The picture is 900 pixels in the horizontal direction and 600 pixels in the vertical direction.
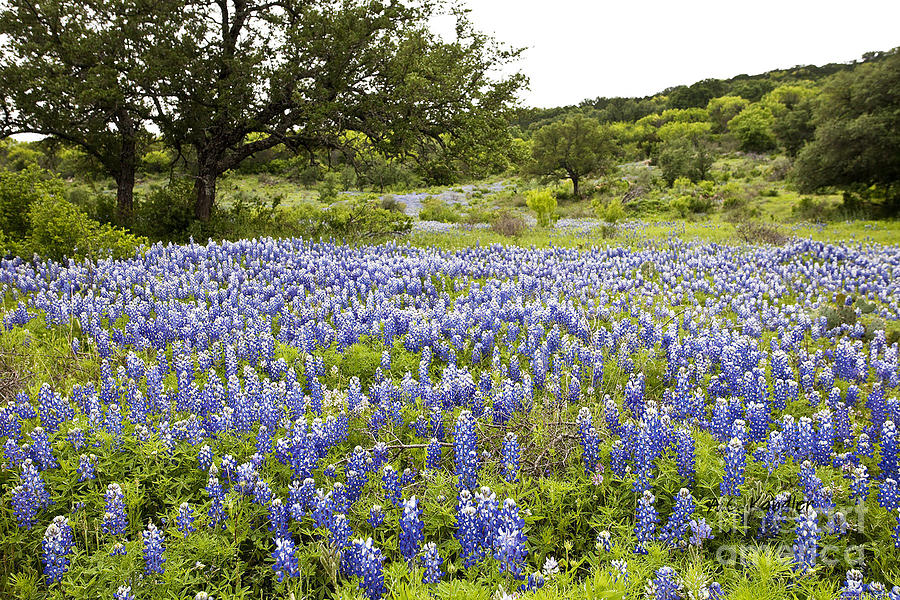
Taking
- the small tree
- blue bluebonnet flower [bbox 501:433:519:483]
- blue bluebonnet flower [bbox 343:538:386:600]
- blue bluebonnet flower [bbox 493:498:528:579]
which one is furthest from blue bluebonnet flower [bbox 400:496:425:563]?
the small tree

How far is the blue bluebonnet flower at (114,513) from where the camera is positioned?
280cm

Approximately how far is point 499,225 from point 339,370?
16800 millimetres

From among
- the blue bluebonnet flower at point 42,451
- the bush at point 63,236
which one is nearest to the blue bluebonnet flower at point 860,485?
the blue bluebonnet flower at point 42,451

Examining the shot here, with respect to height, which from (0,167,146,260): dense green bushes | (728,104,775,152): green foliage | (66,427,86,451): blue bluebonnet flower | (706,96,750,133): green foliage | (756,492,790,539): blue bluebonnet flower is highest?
(706,96,750,133): green foliage

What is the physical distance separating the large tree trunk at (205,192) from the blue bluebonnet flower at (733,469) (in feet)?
55.1

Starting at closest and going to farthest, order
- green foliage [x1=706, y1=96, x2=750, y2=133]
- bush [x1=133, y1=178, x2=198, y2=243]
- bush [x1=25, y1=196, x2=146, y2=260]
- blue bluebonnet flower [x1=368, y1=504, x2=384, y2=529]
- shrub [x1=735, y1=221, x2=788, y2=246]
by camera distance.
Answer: blue bluebonnet flower [x1=368, y1=504, x2=384, y2=529] → bush [x1=25, y1=196, x2=146, y2=260] → bush [x1=133, y1=178, x2=198, y2=243] → shrub [x1=735, y1=221, x2=788, y2=246] → green foliage [x1=706, y1=96, x2=750, y2=133]

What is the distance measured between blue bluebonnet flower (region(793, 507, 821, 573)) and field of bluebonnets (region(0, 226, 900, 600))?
18 mm

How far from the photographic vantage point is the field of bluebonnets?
8.71ft

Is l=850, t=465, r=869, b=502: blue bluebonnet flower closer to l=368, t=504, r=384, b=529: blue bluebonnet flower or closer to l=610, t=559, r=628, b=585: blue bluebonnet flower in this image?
l=610, t=559, r=628, b=585: blue bluebonnet flower

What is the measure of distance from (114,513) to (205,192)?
15856mm

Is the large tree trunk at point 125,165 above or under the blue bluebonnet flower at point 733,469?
above

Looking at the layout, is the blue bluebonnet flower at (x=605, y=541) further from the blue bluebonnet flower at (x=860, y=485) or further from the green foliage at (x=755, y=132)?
the green foliage at (x=755, y=132)

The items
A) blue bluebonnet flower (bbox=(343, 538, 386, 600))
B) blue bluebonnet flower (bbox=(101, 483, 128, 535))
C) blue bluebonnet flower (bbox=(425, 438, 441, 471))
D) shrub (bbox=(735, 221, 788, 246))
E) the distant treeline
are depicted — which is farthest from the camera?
the distant treeline

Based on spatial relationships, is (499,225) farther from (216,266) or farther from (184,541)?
(184,541)
